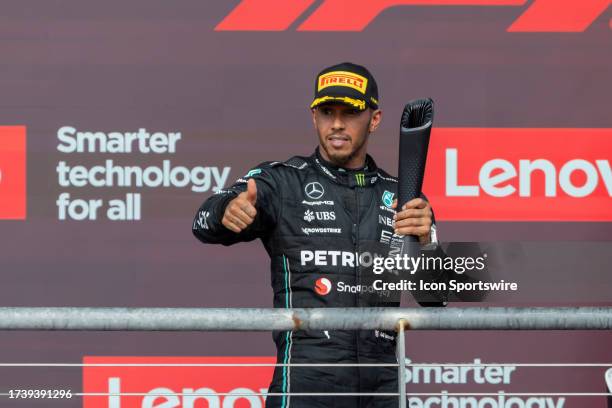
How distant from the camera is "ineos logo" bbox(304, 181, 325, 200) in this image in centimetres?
218

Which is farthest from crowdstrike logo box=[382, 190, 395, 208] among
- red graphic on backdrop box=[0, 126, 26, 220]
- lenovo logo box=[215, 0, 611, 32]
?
red graphic on backdrop box=[0, 126, 26, 220]

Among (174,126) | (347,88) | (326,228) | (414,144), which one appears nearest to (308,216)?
(326,228)

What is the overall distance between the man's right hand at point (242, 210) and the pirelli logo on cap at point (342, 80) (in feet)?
1.17

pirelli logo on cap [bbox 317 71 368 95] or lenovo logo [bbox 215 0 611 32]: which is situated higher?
lenovo logo [bbox 215 0 611 32]

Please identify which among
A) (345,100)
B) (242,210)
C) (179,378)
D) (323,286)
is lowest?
(179,378)

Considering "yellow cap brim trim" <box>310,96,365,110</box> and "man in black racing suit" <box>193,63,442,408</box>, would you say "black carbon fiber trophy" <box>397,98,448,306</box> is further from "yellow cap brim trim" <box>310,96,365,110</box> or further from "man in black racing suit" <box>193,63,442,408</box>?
"yellow cap brim trim" <box>310,96,365,110</box>

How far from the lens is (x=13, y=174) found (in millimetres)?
2949

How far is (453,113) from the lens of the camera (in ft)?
9.73

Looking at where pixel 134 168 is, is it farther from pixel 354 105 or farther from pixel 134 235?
pixel 354 105

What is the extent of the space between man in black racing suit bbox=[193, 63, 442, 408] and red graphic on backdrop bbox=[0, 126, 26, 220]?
0.98 metres

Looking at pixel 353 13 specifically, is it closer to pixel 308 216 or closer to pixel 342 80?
pixel 342 80

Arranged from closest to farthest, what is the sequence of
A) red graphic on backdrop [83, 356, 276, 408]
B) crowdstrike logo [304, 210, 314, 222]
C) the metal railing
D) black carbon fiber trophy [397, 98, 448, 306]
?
the metal railing → black carbon fiber trophy [397, 98, 448, 306] → crowdstrike logo [304, 210, 314, 222] → red graphic on backdrop [83, 356, 276, 408]

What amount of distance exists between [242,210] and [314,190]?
0.91 ft

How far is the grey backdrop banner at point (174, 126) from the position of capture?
2.94 m
